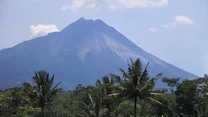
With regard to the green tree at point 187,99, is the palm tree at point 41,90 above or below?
below

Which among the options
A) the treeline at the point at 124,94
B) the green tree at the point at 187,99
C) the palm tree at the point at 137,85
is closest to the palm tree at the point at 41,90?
the treeline at the point at 124,94

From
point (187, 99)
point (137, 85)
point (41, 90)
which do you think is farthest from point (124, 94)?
point (187, 99)

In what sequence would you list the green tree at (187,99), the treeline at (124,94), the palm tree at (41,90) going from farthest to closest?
the green tree at (187,99)
the palm tree at (41,90)
the treeline at (124,94)

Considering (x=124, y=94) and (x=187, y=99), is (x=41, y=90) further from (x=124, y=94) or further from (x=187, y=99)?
(x=187, y=99)

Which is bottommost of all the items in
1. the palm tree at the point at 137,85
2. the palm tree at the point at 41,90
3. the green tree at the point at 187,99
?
the palm tree at the point at 137,85

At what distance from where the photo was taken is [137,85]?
35.5 metres

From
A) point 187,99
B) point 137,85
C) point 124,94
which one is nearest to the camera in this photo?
point 137,85

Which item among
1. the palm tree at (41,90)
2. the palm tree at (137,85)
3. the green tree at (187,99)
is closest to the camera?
the palm tree at (137,85)

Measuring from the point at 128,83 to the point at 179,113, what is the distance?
146 feet

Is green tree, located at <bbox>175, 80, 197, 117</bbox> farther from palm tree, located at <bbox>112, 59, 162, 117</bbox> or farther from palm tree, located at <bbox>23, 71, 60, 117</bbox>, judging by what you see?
palm tree, located at <bbox>112, 59, 162, 117</bbox>

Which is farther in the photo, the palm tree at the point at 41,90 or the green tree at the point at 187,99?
the green tree at the point at 187,99

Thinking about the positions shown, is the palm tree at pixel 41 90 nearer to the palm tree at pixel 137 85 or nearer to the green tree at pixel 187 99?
the palm tree at pixel 137 85

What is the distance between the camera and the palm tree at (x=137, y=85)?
116ft

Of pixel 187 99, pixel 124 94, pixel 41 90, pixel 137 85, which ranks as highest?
pixel 187 99
